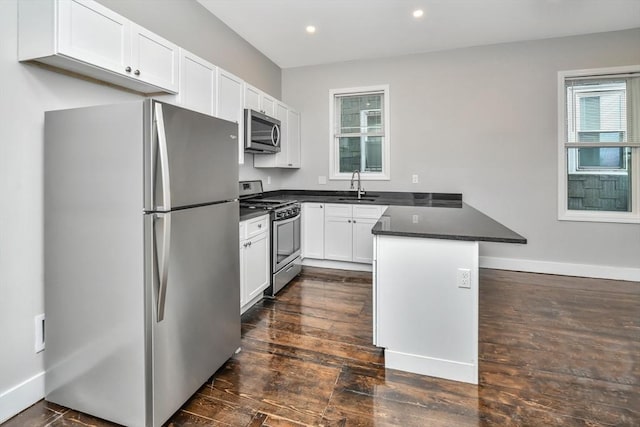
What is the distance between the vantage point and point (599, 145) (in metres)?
3.91

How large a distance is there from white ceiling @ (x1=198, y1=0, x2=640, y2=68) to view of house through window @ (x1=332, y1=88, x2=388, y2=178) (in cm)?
63

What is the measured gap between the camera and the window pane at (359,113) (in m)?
4.71

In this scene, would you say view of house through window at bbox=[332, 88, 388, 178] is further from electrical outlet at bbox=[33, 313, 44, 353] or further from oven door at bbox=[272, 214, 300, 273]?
electrical outlet at bbox=[33, 313, 44, 353]

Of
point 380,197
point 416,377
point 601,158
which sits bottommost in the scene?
point 416,377

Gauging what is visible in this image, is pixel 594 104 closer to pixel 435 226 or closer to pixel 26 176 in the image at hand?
pixel 435 226

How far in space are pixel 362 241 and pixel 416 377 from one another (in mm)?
2223

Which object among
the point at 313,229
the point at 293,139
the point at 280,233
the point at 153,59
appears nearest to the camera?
the point at 153,59

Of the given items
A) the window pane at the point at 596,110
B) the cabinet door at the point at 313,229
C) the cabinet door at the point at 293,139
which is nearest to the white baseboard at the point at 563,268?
the window pane at the point at 596,110

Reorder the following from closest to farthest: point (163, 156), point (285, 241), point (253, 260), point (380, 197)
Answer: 1. point (163, 156)
2. point (253, 260)
3. point (285, 241)
4. point (380, 197)

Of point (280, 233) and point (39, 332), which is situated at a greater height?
point (280, 233)

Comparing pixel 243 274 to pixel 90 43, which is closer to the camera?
pixel 90 43

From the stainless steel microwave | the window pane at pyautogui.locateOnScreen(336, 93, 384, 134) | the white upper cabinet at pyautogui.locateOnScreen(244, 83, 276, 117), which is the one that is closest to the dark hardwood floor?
the stainless steel microwave

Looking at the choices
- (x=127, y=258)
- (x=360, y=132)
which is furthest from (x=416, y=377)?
(x=360, y=132)

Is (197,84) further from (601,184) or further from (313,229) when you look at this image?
(601,184)
